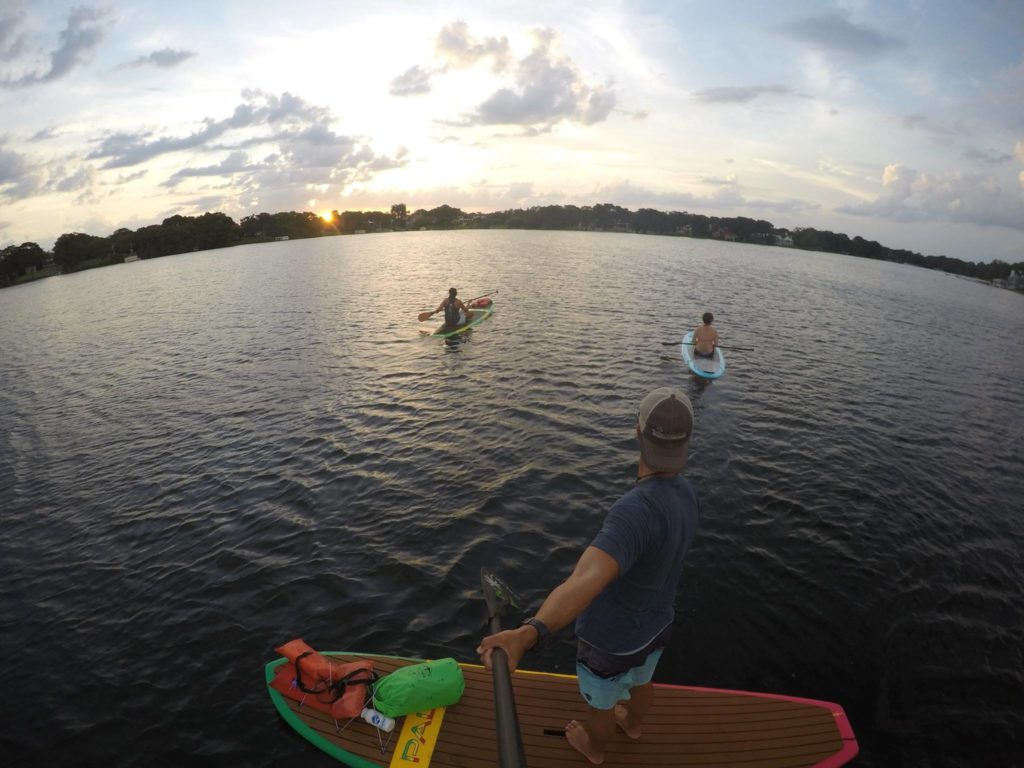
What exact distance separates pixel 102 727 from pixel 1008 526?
65.1 feet

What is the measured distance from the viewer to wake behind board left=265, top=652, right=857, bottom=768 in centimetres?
594

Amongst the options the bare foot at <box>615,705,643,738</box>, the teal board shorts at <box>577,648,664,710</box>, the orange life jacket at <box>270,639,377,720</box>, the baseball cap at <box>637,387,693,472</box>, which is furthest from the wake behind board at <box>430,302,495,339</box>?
the baseball cap at <box>637,387,693,472</box>

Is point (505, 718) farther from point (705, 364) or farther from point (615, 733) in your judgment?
point (705, 364)

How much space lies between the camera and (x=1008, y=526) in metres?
12.3

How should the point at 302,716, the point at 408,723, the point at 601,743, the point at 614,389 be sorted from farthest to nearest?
the point at 614,389, the point at 302,716, the point at 408,723, the point at 601,743

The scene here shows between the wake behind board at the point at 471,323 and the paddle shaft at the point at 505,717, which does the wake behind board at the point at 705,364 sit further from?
the paddle shaft at the point at 505,717

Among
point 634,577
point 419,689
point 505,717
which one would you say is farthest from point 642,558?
point 419,689

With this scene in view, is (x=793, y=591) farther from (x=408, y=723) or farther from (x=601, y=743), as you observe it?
(x=408, y=723)

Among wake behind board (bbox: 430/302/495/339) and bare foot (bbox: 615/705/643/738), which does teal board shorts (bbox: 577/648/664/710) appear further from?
wake behind board (bbox: 430/302/495/339)

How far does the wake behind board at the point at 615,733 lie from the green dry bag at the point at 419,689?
7.0 inches

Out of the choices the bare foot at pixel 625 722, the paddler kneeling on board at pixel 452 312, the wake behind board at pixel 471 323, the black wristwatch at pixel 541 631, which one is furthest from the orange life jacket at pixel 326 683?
the paddler kneeling on board at pixel 452 312

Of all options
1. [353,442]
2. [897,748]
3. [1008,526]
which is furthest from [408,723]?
[1008,526]

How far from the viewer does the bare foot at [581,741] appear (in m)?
5.72

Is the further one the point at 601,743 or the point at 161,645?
the point at 161,645
